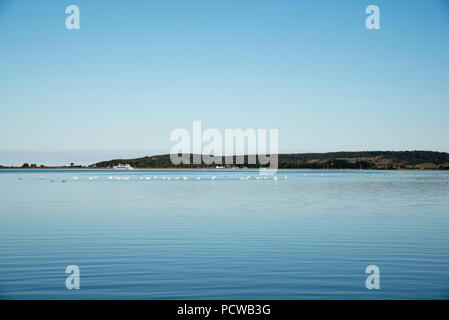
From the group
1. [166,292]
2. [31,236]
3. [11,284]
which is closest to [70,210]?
[31,236]

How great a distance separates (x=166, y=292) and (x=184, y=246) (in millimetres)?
6626

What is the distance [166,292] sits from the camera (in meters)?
11.9

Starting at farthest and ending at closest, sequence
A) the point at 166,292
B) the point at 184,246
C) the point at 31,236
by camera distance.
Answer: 1. the point at 31,236
2. the point at 184,246
3. the point at 166,292

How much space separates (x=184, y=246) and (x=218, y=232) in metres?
3.92

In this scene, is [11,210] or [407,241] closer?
[407,241]

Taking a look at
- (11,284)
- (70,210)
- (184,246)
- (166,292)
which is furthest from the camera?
(70,210)
